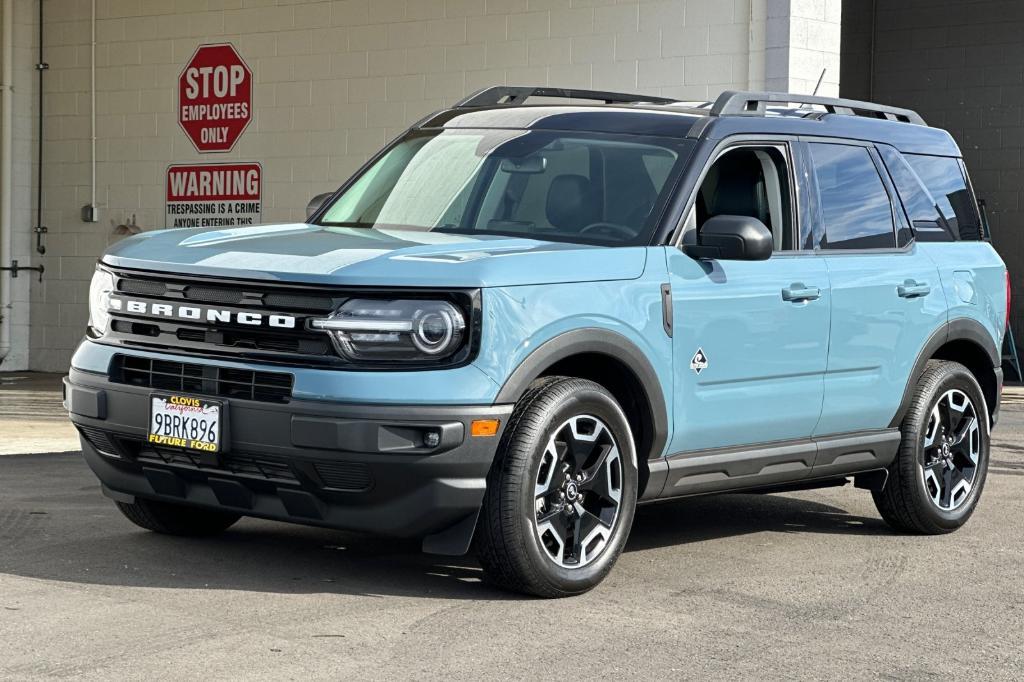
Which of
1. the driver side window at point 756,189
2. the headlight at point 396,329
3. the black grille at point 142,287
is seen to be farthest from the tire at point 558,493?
the black grille at point 142,287

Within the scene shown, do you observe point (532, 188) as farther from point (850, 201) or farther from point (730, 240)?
point (850, 201)

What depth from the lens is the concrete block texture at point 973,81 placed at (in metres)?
19.8

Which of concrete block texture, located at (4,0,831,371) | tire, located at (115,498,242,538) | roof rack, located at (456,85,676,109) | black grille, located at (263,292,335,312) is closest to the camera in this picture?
black grille, located at (263,292,335,312)

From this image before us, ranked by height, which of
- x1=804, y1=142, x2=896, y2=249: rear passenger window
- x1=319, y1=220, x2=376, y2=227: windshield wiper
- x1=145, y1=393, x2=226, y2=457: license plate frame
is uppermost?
x1=804, y1=142, x2=896, y2=249: rear passenger window

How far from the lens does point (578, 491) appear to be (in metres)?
5.80

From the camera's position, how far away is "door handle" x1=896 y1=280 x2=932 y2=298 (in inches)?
283

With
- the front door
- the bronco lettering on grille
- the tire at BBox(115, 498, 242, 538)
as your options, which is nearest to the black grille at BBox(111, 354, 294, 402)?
the bronco lettering on grille

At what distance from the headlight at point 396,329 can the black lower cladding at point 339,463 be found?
193mm

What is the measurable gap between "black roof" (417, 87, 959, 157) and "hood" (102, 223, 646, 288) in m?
0.86

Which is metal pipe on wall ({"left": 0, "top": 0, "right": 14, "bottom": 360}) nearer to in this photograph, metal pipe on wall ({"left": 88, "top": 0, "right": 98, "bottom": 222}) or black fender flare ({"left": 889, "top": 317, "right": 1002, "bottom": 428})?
metal pipe on wall ({"left": 88, "top": 0, "right": 98, "bottom": 222})

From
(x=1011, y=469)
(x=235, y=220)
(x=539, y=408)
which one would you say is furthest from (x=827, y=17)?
(x=539, y=408)

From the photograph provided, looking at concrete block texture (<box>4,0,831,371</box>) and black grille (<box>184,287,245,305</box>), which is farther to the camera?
concrete block texture (<box>4,0,831,371</box>)

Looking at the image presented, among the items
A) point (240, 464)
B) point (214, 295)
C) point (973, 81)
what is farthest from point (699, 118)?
point (973, 81)

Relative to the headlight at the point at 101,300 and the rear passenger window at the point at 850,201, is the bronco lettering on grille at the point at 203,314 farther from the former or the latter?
the rear passenger window at the point at 850,201
